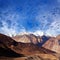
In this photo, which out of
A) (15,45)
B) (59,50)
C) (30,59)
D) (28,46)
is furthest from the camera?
(59,50)

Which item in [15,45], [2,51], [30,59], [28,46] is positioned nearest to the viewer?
[30,59]

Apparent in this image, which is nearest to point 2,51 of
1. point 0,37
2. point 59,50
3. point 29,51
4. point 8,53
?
point 8,53

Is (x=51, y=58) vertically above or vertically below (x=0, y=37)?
below

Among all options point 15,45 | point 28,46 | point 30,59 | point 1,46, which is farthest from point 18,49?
point 30,59

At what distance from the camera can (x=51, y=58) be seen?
83.3 metres

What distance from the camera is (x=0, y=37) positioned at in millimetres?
99625

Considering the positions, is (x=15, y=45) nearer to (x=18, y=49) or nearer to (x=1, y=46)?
(x=18, y=49)

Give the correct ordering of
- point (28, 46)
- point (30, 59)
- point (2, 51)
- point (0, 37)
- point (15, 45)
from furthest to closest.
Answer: point (28, 46), point (15, 45), point (0, 37), point (2, 51), point (30, 59)

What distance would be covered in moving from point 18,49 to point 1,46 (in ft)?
70.6

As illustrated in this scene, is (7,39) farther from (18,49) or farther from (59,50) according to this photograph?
(59,50)

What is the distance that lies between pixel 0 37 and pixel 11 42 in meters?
7.78

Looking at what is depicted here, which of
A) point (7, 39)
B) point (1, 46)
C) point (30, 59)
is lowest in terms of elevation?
point (30, 59)

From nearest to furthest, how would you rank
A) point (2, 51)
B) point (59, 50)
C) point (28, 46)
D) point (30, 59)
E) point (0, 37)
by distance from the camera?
point (30, 59) → point (2, 51) → point (0, 37) → point (28, 46) → point (59, 50)

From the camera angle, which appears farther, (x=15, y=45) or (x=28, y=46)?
(x=28, y=46)
